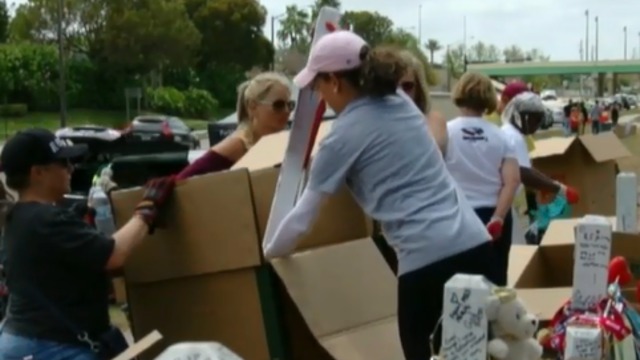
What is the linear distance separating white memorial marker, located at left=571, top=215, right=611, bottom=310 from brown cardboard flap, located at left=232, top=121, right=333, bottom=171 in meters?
0.98

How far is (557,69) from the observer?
81125 mm

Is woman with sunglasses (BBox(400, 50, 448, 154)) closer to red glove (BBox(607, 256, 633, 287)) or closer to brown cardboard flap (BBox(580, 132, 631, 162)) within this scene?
red glove (BBox(607, 256, 633, 287))

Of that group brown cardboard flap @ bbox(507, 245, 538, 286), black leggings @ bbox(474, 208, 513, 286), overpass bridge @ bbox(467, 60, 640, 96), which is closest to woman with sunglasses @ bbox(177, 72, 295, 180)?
black leggings @ bbox(474, 208, 513, 286)

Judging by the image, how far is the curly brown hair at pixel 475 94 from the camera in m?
5.32

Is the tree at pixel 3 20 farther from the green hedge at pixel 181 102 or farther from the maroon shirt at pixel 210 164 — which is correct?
the maroon shirt at pixel 210 164

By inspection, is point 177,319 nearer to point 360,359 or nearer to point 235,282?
point 235,282

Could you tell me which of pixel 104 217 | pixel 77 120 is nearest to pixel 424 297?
pixel 104 217

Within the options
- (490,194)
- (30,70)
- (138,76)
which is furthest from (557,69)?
(490,194)

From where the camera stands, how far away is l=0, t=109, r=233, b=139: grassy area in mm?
45625

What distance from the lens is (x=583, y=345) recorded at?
259 centimetres

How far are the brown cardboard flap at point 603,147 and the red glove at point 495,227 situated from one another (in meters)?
2.98

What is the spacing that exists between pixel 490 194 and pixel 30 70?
49424 mm

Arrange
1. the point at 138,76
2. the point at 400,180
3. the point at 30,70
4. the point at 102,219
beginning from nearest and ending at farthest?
the point at 400,180 → the point at 102,219 → the point at 30,70 → the point at 138,76

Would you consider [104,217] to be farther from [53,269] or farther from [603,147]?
[603,147]
